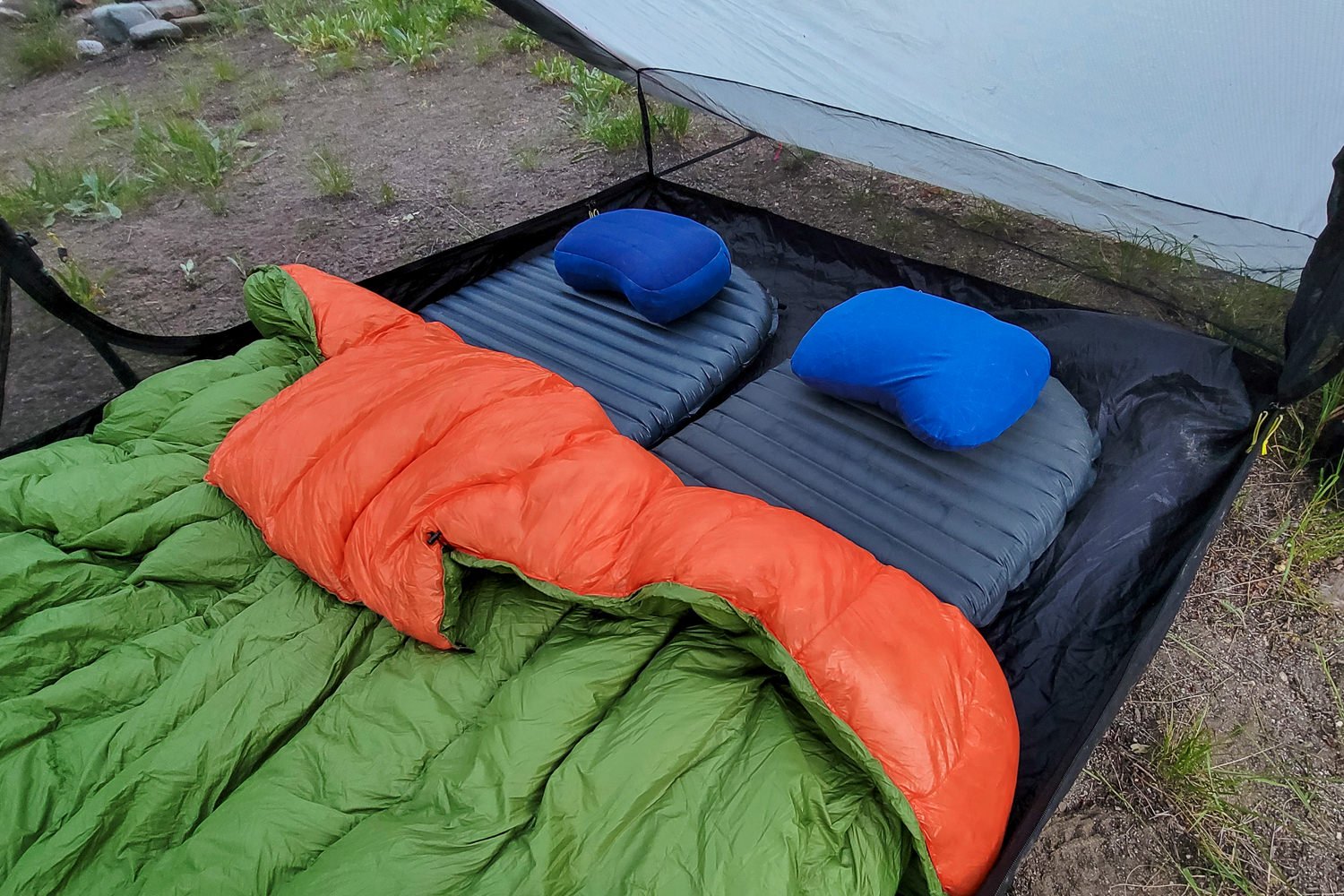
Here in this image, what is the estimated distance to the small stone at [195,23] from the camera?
195 inches

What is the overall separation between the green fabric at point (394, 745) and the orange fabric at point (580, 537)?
0.17ft

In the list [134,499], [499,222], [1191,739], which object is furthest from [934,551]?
[499,222]

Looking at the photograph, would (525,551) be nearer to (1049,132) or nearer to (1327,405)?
(1049,132)

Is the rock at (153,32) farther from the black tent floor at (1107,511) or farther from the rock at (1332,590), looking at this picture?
the rock at (1332,590)

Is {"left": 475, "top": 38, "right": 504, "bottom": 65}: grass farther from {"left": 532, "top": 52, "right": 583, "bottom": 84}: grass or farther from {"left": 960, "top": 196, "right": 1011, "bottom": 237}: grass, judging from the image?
{"left": 960, "top": 196, "right": 1011, "bottom": 237}: grass

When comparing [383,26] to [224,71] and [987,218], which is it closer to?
[224,71]

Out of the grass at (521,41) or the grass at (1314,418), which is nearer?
the grass at (1314,418)

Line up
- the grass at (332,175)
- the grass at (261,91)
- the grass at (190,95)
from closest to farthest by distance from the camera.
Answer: the grass at (332,175) < the grass at (190,95) < the grass at (261,91)

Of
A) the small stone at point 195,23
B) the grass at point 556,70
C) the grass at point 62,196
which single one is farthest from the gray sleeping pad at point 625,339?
the small stone at point 195,23

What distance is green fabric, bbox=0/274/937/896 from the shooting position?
1.01 m

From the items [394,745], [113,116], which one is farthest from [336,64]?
[394,745]

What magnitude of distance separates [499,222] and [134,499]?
2.08m

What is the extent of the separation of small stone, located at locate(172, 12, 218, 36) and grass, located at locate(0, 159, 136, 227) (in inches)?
76.4

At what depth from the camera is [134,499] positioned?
1585mm
